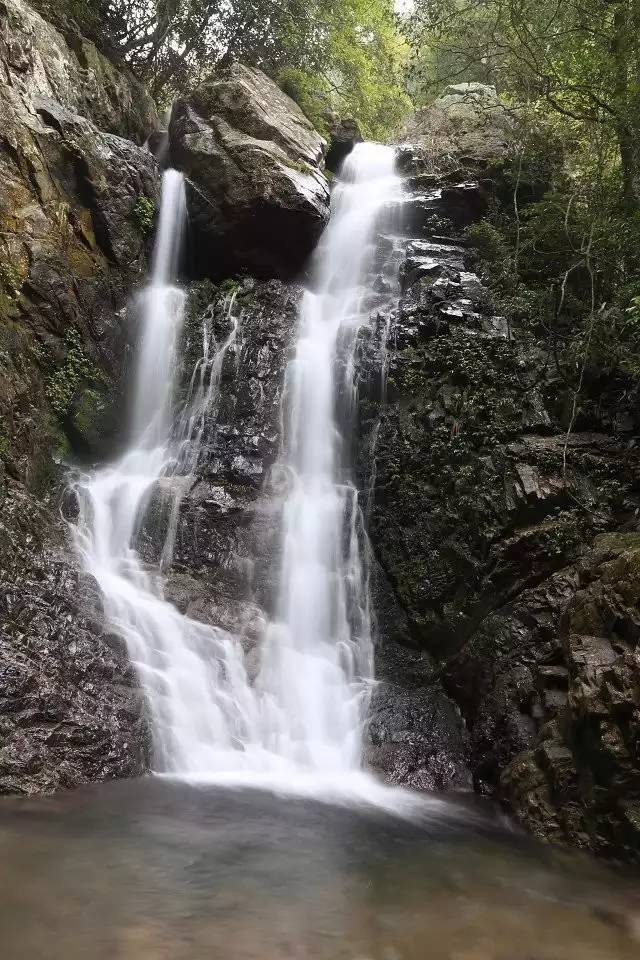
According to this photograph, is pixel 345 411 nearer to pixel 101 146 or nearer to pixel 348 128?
pixel 101 146

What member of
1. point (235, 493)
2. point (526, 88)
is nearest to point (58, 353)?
point (235, 493)

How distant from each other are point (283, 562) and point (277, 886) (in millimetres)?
5646

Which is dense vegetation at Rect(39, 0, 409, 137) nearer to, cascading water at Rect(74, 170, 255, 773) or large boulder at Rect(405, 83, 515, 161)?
large boulder at Rect(405, 83, 515, 161)

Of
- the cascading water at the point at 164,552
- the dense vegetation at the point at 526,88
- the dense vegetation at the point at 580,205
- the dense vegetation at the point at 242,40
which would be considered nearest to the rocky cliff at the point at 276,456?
the cascading water at the point at 164,552

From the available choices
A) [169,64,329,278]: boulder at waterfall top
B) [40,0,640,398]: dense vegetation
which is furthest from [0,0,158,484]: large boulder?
[40,0,640,398]: dense vegetation

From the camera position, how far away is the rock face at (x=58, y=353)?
6.37 m

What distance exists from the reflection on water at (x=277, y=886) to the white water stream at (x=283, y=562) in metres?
1.45

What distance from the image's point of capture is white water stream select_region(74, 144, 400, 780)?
735cm

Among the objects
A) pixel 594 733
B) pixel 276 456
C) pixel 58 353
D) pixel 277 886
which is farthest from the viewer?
pixel 276 456

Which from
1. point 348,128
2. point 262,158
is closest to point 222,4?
point 348,128

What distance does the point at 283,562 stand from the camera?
9555mm

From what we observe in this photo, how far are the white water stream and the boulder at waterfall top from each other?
0.63 meters

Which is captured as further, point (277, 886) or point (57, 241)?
point (57, 241)

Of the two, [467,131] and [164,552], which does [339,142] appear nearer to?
[467,131]
